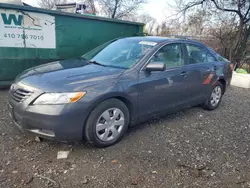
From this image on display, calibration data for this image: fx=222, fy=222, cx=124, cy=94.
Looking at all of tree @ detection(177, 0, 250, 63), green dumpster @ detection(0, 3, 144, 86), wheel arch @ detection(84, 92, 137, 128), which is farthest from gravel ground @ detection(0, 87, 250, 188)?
tree @ detection(177, 0, 250, 63)

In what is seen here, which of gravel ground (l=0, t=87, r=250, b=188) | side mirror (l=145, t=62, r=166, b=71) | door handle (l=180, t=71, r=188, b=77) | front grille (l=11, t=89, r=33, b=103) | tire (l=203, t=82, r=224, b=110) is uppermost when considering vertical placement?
side mirror (l=145, t=62, r=166, b=71)

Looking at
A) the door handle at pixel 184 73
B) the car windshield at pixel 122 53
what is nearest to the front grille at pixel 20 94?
the car windshield at pixel 122 53

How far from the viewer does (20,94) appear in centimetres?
279

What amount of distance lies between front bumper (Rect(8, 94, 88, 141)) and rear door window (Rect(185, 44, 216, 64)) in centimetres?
241

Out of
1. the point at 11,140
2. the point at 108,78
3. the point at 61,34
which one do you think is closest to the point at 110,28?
the point at 61,34

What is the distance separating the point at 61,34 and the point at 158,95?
349 centimetres

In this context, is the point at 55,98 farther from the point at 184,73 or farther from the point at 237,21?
the point at 237,21

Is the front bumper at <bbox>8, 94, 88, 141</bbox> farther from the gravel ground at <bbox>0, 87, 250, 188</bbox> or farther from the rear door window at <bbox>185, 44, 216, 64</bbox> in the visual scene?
the rear door window at <bbox>185, 44, 216, 64</bbox>

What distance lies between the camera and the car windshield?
340 centimetres

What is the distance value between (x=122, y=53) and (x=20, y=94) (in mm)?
1663

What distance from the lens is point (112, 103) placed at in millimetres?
2953

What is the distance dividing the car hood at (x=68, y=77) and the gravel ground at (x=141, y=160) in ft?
2.86

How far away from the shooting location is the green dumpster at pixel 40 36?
5035 mm

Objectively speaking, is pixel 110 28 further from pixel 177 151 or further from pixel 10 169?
pixel 10 169
